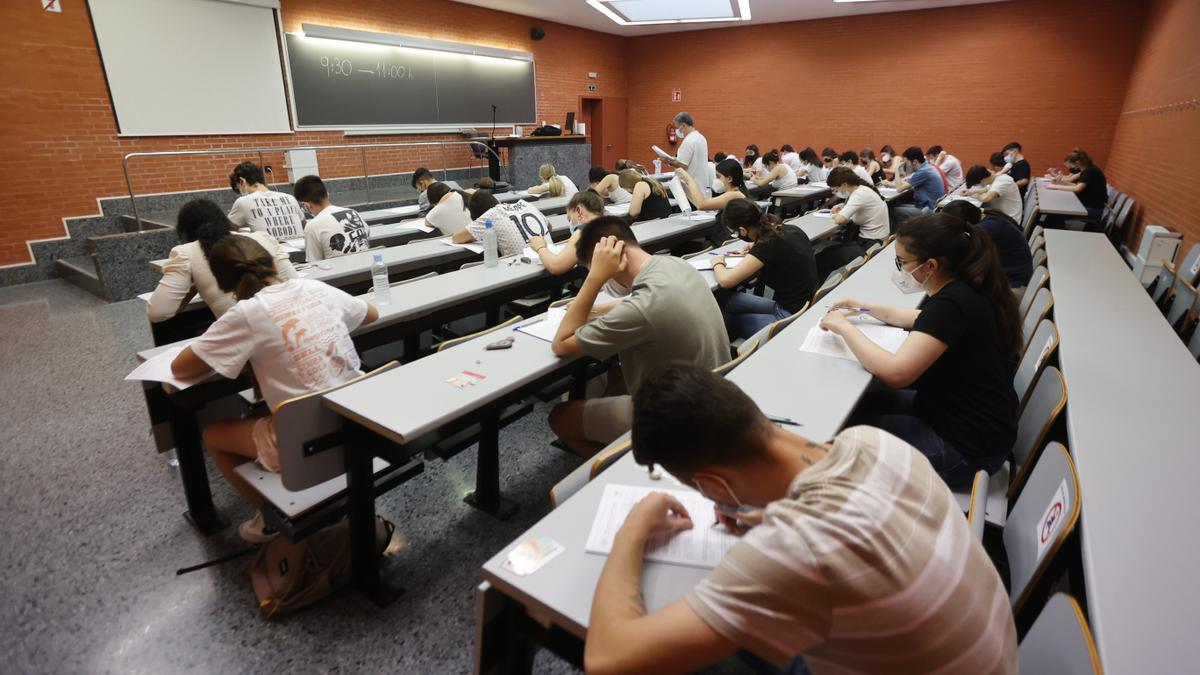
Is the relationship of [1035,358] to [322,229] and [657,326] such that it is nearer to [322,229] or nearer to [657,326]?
[657,326]

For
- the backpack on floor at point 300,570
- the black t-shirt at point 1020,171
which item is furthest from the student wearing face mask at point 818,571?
the black t-shirt at point 1020,171

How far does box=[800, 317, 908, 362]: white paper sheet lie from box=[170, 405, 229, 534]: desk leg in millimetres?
2446

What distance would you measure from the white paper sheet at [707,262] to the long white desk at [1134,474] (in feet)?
5.75

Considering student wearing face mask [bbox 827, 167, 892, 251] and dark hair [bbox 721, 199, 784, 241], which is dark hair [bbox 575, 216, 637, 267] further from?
student wearing face mask [bbox 827, 167, 892, 251]

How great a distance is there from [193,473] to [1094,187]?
33.4 feet

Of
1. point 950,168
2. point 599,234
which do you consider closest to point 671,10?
point 950,168

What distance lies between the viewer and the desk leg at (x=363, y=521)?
6.14 ft

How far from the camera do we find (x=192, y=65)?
6906 millimetres

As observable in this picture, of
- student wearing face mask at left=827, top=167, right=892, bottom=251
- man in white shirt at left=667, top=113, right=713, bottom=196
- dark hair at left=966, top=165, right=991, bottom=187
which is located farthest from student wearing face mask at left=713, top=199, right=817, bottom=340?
dark hair at left=966, top=165, right=991, bottom=187

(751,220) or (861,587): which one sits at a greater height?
(751,220)

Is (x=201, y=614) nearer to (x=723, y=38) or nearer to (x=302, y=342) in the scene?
(x=302, y=342)

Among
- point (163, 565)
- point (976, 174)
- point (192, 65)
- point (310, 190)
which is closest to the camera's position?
point (163, 565)

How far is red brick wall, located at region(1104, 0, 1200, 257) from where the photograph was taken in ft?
15.4

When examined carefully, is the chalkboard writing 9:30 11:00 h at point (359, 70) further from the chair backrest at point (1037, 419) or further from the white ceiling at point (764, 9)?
the chair backrest at point (1037, 419)
